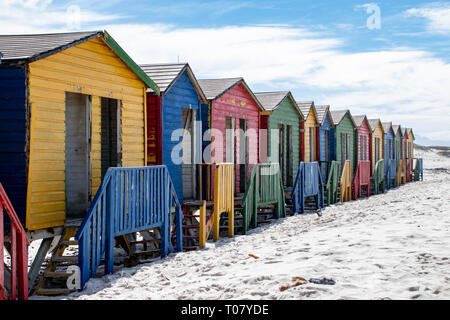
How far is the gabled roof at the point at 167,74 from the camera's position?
11.5 metres

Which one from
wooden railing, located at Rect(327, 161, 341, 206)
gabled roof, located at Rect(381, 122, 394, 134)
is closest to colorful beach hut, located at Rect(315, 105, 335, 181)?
wooden railing, located at Rect(327, 161, 341, 206)

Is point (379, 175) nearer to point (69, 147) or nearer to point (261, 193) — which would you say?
point (261, 193)

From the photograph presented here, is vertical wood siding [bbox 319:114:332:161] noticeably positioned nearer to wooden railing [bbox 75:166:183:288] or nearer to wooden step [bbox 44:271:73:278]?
wooden railing [bbox 75:166:183:288]

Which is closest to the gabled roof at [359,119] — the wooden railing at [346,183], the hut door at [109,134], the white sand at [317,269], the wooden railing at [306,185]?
the wooden railing at [346,183]

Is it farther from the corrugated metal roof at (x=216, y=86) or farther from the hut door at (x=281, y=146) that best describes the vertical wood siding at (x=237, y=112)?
the hut door at (x=281, y=146)

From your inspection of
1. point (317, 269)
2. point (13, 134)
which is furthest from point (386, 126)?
point (13, 134)

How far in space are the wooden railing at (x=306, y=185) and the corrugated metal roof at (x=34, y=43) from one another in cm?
883

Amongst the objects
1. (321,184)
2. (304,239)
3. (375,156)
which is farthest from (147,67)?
(375,156)

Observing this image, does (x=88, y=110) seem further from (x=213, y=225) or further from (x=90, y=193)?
(x=213, y=225)

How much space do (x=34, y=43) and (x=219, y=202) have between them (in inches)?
195

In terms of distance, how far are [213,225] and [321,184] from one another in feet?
25.5

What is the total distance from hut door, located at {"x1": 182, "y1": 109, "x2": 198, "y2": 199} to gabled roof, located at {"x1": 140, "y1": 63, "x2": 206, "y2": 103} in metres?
0.64

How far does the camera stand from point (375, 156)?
3105 cm

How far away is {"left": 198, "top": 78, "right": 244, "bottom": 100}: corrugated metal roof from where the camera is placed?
534 inches
